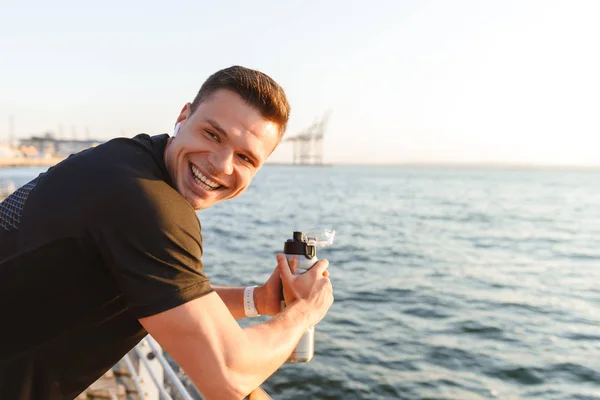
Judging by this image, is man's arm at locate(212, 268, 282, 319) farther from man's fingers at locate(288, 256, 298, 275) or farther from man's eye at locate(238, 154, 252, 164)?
man's eye at locate(238, 154, 252, 164)

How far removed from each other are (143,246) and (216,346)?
39 cm

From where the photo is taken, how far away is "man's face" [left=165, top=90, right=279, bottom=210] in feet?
6.48

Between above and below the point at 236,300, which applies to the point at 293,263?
above

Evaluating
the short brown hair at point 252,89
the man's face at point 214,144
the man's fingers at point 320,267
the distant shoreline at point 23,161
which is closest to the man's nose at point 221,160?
the man's face at point 214,144

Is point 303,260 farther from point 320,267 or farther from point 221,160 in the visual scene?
point 221,160

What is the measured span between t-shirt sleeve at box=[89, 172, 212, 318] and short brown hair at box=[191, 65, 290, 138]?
0.60 meters

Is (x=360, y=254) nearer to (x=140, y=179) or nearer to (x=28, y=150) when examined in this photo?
(x=140, y=179)

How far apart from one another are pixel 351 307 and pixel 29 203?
10.4 meters

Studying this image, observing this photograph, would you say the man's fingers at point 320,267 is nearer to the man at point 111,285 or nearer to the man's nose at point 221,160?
the man at point 111,285

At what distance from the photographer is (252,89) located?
1.96 metres

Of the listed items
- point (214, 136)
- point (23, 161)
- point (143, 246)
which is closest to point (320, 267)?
point (214, 136)

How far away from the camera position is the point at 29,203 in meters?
1.64

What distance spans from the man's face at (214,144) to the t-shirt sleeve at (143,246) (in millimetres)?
445

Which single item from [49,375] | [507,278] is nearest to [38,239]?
[49,375]
